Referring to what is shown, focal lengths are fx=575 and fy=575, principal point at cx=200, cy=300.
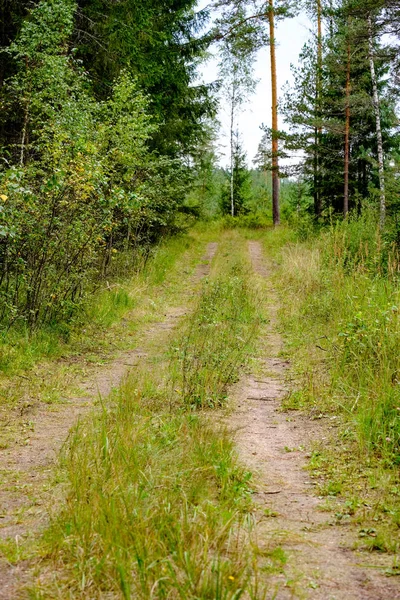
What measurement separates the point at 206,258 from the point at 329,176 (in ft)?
18.9

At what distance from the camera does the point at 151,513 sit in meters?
3.00

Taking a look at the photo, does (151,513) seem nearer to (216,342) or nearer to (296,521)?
(296,521)

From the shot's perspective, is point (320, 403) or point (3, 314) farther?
point (3, 314)

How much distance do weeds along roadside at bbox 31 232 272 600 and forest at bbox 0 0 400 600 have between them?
0.6 inches

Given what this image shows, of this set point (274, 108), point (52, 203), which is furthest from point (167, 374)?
point (274, 108)

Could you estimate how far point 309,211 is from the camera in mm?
24984

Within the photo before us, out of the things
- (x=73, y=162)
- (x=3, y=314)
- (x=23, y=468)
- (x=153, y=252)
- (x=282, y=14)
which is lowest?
(x=23, y=468)

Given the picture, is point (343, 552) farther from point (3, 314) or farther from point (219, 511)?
point (3, 314)

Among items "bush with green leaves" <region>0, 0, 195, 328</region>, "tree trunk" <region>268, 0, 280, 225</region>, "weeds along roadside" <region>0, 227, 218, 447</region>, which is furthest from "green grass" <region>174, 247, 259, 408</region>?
"tree trunk" <region>268, 0, 280, 225</region>

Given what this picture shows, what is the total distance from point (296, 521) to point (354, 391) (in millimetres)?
2635

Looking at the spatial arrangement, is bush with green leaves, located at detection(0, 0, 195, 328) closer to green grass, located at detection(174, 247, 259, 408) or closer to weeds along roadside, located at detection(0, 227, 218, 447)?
weeds along roadside, located at detection(0, 227, 218, 447)

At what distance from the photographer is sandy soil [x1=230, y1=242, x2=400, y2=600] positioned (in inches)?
104

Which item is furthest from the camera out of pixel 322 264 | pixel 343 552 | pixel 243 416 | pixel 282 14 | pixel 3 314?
pixel 282 14

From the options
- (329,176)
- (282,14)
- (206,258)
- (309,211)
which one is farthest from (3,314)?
(282,14)
